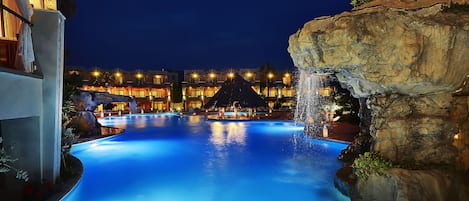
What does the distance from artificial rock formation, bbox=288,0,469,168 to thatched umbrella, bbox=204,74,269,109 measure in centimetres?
2149

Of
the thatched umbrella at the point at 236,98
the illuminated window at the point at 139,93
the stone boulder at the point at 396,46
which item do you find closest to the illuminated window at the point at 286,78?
the illuminated window at the point at 139,93

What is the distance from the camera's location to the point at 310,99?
1834 centimetres

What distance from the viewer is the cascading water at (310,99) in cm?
1258

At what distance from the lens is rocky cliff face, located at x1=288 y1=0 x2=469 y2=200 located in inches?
220

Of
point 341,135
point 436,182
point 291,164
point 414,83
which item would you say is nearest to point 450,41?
point 414,83

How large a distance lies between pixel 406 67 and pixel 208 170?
7.32 meters

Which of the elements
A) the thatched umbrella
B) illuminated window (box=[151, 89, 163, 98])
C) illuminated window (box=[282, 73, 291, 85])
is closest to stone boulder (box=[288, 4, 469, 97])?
the thatched umbrella

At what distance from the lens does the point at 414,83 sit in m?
5.98

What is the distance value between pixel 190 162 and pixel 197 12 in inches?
3286

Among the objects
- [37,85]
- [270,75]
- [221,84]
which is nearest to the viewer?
[37,85]

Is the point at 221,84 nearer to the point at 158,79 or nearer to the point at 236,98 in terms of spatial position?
the point at 158,79

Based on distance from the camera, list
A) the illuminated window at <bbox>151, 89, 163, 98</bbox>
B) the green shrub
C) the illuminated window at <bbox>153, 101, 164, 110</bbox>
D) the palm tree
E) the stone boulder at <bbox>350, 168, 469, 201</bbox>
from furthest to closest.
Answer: the illuminated window at <bbox>151, 89, 163, 98</bbox> < the illuminated window at <bbox>153, 101, 164, 110</bbox> < the palm tree < the green shrub < the stone boulder at <bbox>350, 168, 469, 201</bbox>

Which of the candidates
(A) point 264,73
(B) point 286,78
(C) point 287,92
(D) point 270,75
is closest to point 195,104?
(A) point 264,73

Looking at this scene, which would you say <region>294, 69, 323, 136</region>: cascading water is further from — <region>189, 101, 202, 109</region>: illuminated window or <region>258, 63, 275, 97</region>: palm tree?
<region>189, 101, 202, 109</region>: illuminated window
